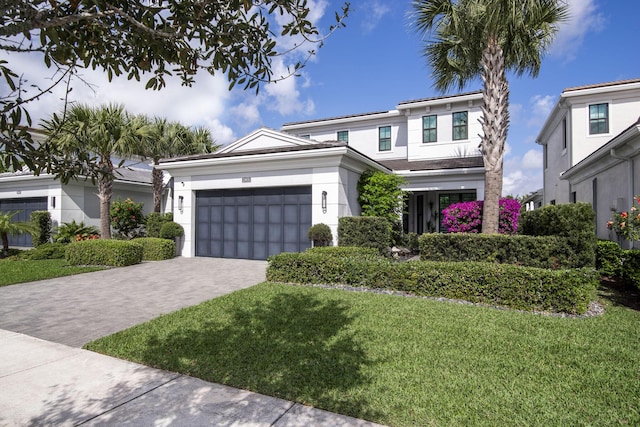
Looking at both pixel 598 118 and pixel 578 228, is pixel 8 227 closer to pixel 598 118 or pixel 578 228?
pixel 578 228

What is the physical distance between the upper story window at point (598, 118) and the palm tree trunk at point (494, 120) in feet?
22.2

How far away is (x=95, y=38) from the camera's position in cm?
270

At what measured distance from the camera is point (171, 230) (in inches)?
560

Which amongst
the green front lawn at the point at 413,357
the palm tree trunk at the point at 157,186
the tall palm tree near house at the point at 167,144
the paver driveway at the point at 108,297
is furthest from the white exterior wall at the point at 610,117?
the palm tree trunk at the point at 157,186

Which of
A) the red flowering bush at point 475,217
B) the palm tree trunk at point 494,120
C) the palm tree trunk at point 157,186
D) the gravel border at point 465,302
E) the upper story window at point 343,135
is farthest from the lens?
the upper story window at point 343,135

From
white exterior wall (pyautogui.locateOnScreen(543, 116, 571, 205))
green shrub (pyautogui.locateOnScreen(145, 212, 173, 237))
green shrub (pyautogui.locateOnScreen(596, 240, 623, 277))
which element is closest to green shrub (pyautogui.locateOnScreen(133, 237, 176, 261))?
green shrub (pyautogui.locateOnScreen(145, 212, 173, 237))

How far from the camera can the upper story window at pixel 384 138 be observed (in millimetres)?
20078

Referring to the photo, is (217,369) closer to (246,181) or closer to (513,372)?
(513,372)

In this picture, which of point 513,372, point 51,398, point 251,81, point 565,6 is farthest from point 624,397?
point 565,6

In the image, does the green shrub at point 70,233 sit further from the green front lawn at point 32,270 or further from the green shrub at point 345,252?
the green shrub at point 345,252

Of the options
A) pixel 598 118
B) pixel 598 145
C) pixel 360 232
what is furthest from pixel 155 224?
pixel 598 118

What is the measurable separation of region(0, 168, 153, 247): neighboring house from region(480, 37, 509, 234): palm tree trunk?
54.0 feet

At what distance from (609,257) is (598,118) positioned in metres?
8.88

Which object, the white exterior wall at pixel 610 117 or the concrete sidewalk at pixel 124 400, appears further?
the white exterior wall at pixel 610 117
